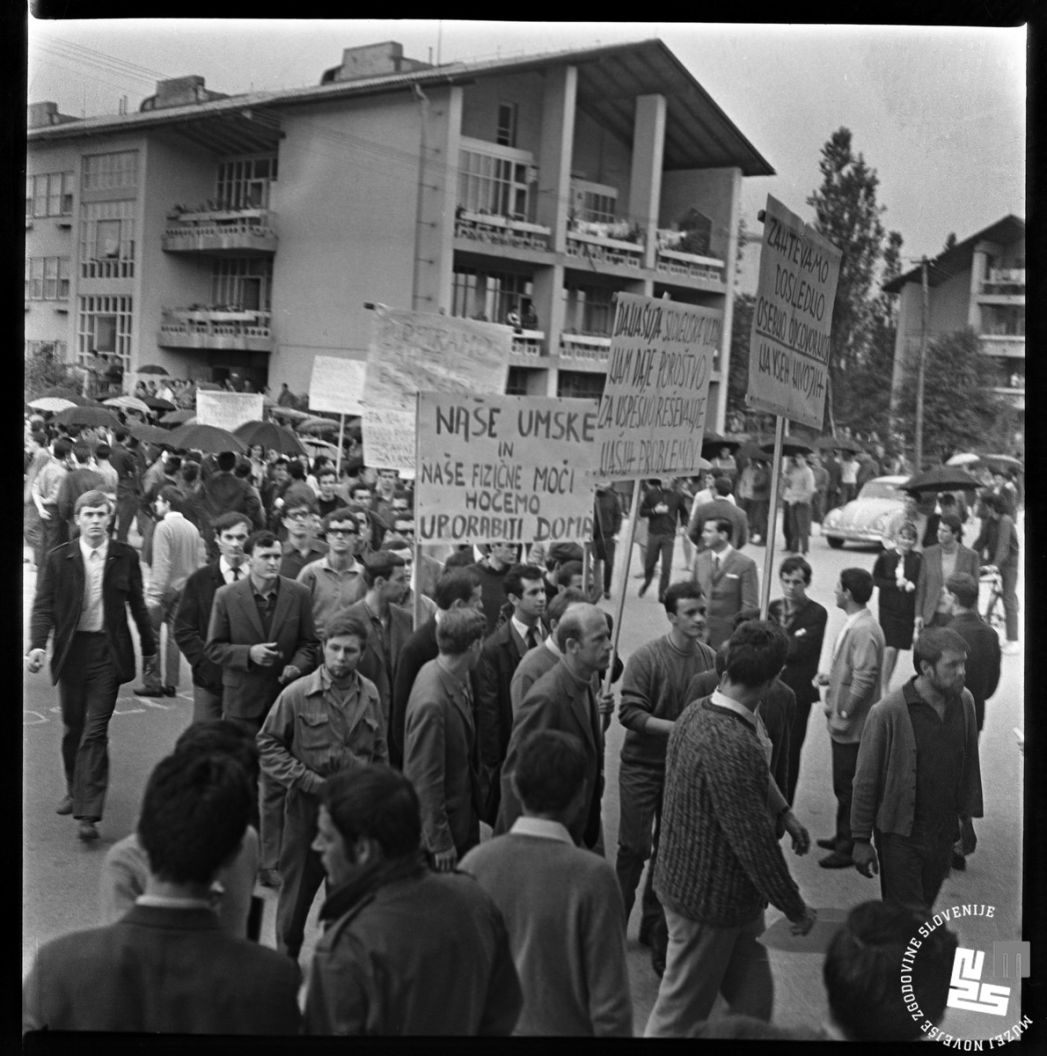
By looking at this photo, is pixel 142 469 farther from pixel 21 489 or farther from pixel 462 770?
pixel 462 770

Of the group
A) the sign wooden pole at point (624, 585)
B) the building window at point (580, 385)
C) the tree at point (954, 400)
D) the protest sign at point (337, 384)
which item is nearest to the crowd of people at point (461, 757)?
the sign wooden pole at point (624, 585)

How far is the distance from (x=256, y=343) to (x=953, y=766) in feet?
11.5

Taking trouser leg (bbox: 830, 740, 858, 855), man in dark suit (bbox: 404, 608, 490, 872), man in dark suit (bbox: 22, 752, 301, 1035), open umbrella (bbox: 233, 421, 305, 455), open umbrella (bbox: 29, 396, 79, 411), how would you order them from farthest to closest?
trouser leg (bbox: 830, 740, 858, 855)
open umbrella (bbox: 233, 421, 305, 455)
open umbrella (bbox: 29, 396, 79, 411)
man in dark suit (bbox: 404, 608, 490, 872)
man in dark suit (bbox: 22, 752, 301, 1035)

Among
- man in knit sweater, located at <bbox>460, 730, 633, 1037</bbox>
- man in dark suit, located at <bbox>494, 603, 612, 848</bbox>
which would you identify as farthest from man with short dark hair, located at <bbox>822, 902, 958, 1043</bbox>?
man in dark suit, located at <bbox>494, 603, 612, 848</bbox>

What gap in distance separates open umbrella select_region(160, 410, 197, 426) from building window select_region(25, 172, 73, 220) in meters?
0.98

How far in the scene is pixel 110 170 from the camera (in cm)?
574

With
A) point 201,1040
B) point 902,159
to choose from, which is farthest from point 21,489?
point 902,159

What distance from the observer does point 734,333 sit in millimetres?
6348

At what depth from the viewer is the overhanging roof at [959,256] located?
221 inches

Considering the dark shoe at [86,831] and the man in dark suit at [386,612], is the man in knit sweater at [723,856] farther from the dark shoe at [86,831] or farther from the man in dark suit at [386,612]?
the dark shoe at [86,831]

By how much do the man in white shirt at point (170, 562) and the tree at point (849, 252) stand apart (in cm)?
Answer: 313

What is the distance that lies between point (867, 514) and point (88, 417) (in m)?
4.15

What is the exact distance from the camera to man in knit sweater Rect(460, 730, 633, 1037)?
3678 millimetres

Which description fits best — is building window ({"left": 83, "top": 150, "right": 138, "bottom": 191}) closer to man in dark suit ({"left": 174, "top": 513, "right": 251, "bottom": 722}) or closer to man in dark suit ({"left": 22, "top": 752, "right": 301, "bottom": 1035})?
man in dark suit ({"left": 174, "top": 513, "right": 251, "bottom": 722})
